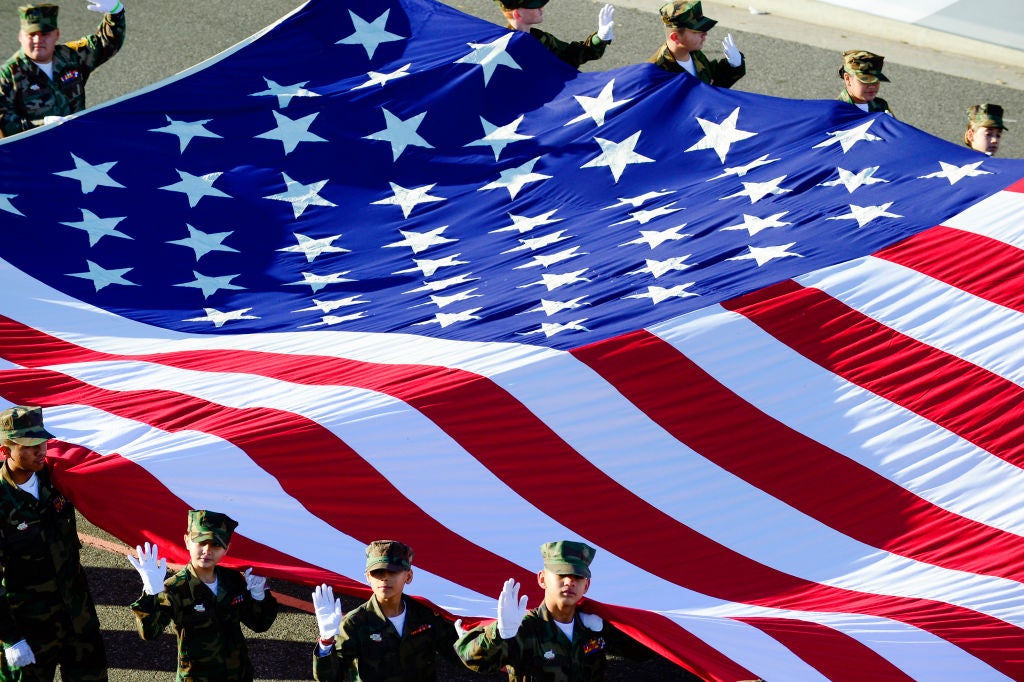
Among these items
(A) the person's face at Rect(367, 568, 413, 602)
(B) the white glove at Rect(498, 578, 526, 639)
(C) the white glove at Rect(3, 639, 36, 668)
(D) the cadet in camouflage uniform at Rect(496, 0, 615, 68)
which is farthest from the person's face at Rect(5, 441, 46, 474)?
(D) the cadet in camouflage uniform at Rect(496, 0, 615, 68)

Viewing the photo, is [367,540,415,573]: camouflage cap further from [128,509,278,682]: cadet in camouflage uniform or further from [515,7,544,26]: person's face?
[515,7,544,26]: person's face

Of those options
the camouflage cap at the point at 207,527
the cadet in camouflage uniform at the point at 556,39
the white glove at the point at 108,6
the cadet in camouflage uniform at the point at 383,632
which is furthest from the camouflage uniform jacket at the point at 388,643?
the white glove at the point at 108,6

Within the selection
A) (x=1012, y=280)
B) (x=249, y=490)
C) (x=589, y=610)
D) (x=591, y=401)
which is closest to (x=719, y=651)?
(x=589, y=610)

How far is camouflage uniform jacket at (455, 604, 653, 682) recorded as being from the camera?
13.8ft

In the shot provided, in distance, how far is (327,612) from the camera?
4.26 meters

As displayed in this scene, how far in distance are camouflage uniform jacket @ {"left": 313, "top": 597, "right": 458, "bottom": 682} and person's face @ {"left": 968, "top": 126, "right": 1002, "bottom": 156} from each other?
371 centimetres

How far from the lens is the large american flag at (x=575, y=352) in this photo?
14.9 ft

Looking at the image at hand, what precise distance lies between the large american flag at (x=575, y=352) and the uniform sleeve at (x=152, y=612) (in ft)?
0.65

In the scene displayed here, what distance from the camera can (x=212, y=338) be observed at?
5.69 metres

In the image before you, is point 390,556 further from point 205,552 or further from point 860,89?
point 860,89

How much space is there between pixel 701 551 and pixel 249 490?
150cm

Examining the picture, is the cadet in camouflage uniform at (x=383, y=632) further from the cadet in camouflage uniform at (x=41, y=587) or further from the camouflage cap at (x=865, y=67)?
the camouflage cap at (x=865, y=67)

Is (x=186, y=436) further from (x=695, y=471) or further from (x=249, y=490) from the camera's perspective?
(x=695, y=471)

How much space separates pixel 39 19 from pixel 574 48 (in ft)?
9.37
